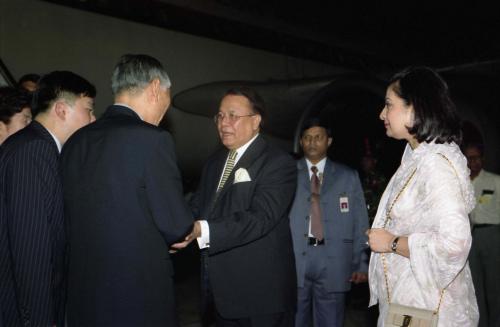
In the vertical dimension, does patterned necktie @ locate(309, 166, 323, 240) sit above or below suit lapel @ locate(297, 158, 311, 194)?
below

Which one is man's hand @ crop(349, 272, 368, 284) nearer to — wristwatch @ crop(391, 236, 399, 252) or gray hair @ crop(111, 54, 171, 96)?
wristwatch @ crop(391, 236, 399, 252)

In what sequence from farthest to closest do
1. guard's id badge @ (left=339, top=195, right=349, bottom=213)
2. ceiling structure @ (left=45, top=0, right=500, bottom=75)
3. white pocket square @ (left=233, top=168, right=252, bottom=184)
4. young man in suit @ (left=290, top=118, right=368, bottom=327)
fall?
ceiling structure @ (left=45, top=0, right=500, bottom=75)
guard's id badge @ (left=339, top=195, right=349, bottom=213)
young man in suit @ (left=290, top=118, right=368, bottom=327)
white pocket square @ (left=233, top=168, right=252, bottom=184)

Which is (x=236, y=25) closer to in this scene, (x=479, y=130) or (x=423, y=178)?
(x=479, y=130)

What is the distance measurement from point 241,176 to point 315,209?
98 cm

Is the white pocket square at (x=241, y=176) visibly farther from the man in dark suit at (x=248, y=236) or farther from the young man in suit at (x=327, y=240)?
the young man in suit at (x=327, y=240)

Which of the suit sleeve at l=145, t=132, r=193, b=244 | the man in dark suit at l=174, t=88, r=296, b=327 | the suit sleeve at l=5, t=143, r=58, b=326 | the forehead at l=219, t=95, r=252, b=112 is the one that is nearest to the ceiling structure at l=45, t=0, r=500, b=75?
the forehead at l=219, t=95, r=252, b=112

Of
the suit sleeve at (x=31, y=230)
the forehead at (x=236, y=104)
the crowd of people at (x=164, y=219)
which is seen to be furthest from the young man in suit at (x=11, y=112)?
the forehead at (x=236, y=104)

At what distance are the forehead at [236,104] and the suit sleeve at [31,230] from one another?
813 millimetres

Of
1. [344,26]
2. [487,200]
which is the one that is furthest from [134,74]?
[344,26]

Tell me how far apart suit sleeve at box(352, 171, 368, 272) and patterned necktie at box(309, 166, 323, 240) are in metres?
0.21

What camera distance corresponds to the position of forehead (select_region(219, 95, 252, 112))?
2045 millimetres

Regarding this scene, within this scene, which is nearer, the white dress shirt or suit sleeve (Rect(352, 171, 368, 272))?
suit sleeve (Rect(352, 171, 368, 272))

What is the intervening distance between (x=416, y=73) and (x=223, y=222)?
0.87m

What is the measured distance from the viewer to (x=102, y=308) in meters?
1.37
